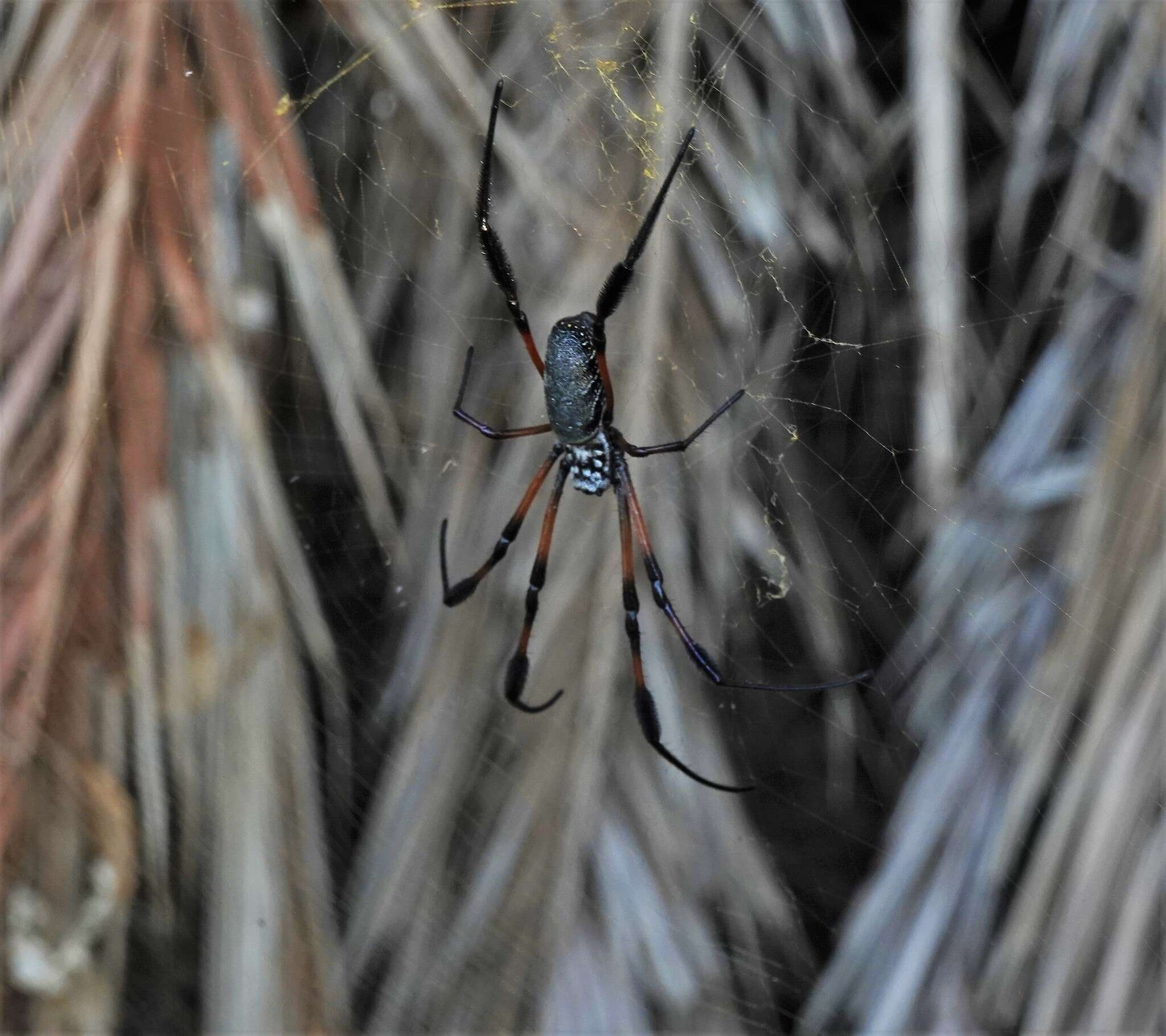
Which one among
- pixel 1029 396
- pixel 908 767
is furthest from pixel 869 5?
pixel 908 767

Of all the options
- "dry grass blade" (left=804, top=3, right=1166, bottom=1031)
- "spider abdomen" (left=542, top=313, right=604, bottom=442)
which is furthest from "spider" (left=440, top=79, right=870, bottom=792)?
"dry grass blade" (left=804, top=3, right=1166, bottom=1031)

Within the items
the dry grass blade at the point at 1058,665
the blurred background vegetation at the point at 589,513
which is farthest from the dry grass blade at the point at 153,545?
the dry grass blade at the point at 1058,665

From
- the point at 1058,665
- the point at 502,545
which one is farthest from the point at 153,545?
the point at 1058,665

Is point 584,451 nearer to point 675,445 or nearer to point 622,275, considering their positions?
point 675,445

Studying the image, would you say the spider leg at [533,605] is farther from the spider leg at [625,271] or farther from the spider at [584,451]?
the spider leg at [625,271]

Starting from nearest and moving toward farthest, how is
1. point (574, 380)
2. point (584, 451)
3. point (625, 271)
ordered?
1. point (625, 271)
2. point (574, 380)
3. point (584, 451)

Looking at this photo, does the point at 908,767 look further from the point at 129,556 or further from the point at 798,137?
the point at 129,556

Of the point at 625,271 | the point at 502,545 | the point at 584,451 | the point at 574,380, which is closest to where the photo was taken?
the point at 625,271
